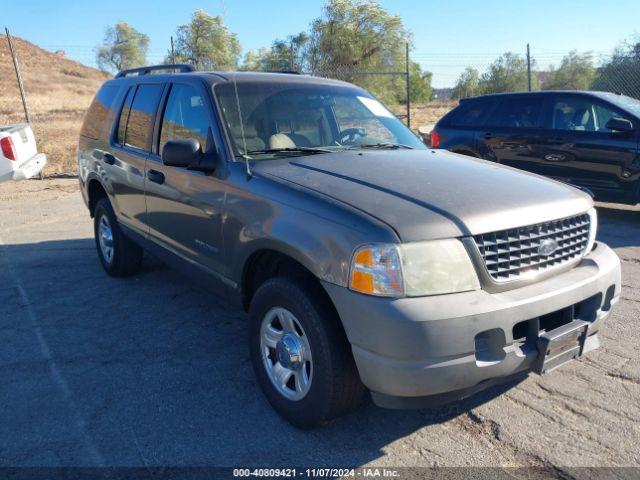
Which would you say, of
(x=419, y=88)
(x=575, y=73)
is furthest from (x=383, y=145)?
(x=419, y=88)

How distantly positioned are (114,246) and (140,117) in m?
1.43

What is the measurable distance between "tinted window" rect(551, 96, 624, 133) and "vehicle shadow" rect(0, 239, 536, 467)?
18.0ft

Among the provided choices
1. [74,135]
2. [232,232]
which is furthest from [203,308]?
[74,135]

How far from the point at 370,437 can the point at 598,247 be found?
5.77 feet

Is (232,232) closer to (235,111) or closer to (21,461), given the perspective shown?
(235,111)

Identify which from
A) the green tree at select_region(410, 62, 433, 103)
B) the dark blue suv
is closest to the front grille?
the dark blue suv

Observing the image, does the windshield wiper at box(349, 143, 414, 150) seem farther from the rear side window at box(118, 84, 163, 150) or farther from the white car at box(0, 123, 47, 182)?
the white car at box(0, 123, 47, 182)

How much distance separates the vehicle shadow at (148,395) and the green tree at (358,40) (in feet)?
53.1

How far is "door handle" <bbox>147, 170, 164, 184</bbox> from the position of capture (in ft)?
13.4

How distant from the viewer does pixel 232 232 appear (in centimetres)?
330

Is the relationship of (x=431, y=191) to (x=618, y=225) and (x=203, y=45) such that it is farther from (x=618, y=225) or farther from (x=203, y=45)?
(x=203, y=45)

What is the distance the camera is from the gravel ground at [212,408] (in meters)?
2.75

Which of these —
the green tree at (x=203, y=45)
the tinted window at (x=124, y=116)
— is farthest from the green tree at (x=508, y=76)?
the tinted window at (x=124, y=116)

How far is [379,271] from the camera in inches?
95.3
